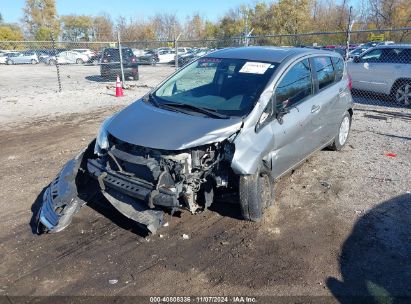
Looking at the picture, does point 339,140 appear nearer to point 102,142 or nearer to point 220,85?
point 220,85

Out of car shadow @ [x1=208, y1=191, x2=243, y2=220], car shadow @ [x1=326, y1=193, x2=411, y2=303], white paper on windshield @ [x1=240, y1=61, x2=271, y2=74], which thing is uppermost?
white paper on windshield @ [x1=240, y1=61, x2=271, y2=74]

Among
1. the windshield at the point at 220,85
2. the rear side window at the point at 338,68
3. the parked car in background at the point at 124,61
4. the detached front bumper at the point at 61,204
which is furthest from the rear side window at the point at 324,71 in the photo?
the parked car in background at the point at 124,61

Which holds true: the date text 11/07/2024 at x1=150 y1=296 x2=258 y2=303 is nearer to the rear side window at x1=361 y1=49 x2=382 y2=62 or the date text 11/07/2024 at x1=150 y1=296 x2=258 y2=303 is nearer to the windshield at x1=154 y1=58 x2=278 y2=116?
the windshield at x1=154 y1=58 x2=278 y2=116

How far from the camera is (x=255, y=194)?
3.85 metres

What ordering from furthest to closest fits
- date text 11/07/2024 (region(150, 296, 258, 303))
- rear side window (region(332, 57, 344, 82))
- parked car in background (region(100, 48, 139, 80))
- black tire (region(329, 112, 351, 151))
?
parked car in background (region(100, 48, 139, 80)) < black tire (region(329, 112, 351, 151)) < rear side window (region(332, 57, 344, 82)) < date text 11/07/2024 (region(150, 296, 258, 303))

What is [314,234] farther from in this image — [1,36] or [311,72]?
[1,36]

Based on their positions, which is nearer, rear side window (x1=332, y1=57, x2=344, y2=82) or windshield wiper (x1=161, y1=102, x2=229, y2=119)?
windshield wiper (x1=161, y1=102, x2=229, y2=119)

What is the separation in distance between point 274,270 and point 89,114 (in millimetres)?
7884

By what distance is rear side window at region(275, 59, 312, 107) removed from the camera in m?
4.41

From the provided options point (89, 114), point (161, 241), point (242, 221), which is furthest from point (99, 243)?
point (89, 114)

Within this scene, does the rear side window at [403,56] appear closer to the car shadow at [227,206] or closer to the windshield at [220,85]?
the windshield at [220,85]

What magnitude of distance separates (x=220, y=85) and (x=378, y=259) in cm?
263

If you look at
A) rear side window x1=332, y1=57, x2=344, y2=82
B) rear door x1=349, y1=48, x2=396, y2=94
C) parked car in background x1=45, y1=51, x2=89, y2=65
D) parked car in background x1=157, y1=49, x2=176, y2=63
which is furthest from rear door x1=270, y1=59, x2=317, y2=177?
parked car in background x1=45, y1=51, x2=89, y2=65

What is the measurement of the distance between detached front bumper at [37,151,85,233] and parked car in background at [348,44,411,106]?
916 cm
